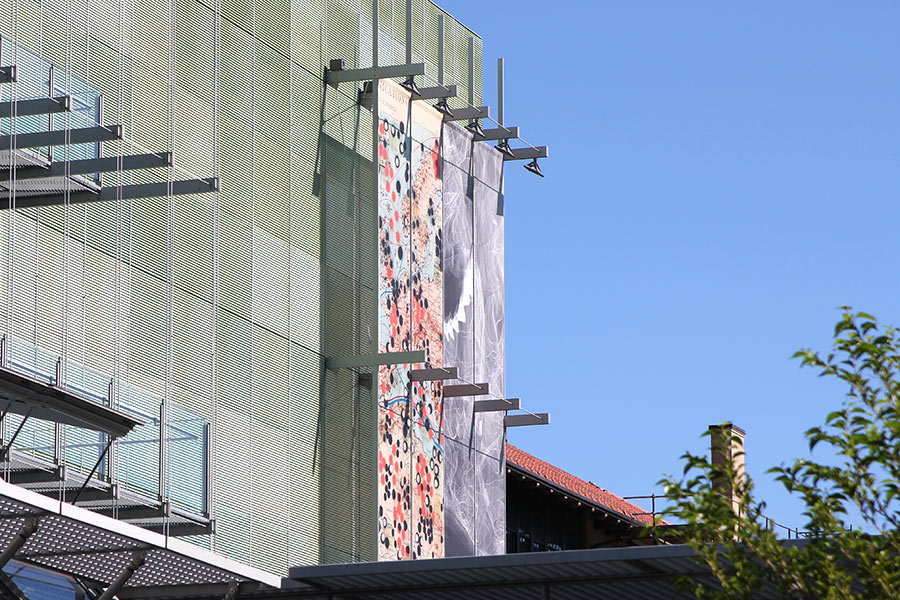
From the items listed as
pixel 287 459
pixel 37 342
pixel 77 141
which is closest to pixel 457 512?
pixel 287 459

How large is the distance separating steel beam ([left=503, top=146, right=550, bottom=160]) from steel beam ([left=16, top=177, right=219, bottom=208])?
51.6 feet

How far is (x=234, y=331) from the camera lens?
28.8m

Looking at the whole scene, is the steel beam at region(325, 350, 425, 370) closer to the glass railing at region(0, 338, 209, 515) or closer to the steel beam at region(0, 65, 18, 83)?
the glass railing at region(0, 338, 209, 515)

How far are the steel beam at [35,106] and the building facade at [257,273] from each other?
6cm

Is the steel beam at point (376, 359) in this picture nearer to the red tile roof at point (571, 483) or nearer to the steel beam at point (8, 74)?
the steel beam at point (8, 74)

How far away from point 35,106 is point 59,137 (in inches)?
16.0

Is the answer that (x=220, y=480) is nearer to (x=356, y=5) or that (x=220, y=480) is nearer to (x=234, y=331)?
(x=234, y=331)

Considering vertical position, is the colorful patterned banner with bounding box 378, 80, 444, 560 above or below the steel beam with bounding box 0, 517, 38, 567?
above

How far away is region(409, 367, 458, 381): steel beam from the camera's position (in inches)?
1307

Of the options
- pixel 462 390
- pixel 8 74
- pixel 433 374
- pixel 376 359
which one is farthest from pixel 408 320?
pixel 8 74

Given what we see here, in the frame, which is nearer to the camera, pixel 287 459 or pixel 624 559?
pixel 624 559

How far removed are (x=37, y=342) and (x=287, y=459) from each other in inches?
280

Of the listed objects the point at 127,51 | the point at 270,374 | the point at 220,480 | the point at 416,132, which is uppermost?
the point at 416,132

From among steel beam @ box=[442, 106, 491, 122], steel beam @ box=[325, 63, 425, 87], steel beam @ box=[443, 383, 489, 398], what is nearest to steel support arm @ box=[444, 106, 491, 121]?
steel beam @ box=[442, 106, 491, 122]
